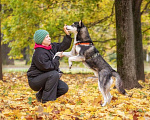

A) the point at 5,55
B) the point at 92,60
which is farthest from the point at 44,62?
the point at 5,55

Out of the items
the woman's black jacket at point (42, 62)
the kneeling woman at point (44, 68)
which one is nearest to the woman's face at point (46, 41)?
the kneeling woman at point (44, 68)

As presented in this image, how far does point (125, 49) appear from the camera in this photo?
7207mm

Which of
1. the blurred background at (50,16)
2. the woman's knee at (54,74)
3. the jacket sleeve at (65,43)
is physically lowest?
the woman's knee at (54,74)

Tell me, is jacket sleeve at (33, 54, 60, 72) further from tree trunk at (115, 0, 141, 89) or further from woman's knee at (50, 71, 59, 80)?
tree trunk at (115, 0, 141, 89)

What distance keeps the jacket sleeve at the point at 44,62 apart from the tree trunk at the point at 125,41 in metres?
3.22

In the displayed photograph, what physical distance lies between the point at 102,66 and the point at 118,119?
4.40 ft

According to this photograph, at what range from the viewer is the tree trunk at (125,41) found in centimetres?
721

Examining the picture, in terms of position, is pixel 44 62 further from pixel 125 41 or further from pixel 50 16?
pixel 50 16

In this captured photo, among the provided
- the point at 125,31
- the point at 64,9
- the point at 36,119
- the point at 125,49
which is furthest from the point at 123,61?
the point at 64,9

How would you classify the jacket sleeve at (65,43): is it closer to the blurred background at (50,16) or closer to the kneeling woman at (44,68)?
the kneeling woman at (44,68)

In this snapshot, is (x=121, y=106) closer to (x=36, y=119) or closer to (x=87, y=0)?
(x=36, y=119)

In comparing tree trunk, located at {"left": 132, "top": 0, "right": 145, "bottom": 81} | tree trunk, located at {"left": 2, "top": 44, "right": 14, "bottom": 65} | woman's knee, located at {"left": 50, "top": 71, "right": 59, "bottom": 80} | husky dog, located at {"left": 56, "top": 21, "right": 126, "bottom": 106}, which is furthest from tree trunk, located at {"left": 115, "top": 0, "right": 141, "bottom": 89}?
tree trunk, located at {"left": 2, "top": 44, "right": 14, "bottom": 65}

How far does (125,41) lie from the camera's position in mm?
7207

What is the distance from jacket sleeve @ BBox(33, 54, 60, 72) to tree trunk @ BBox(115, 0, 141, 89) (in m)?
3.22
